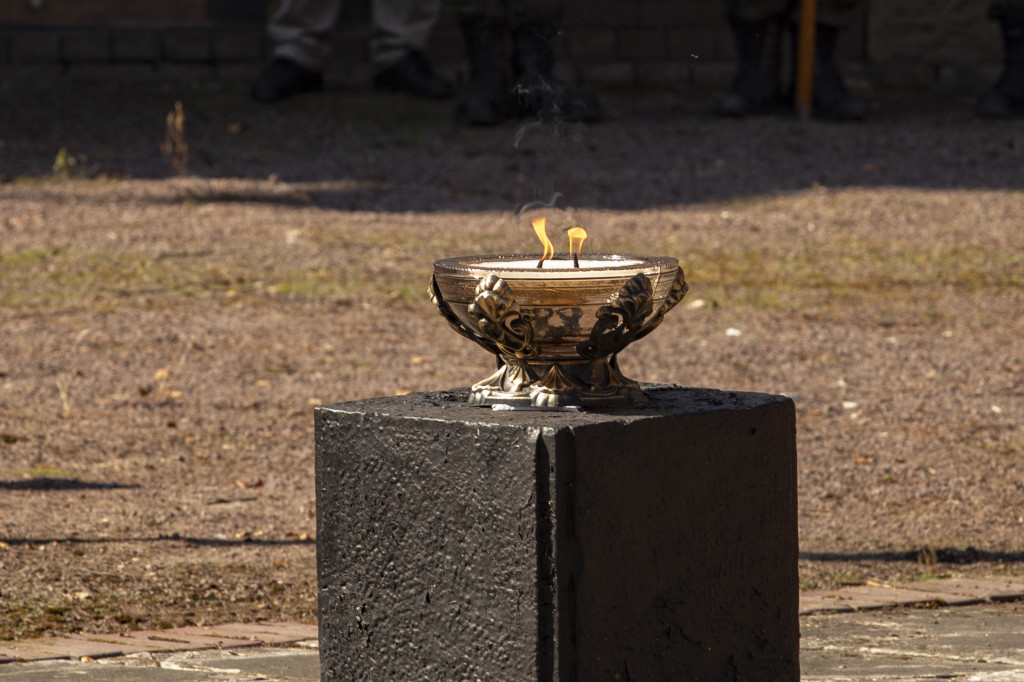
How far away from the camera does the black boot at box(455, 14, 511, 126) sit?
1125 cm

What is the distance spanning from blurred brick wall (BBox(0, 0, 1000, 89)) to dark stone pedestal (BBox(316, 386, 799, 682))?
10274 millimetres

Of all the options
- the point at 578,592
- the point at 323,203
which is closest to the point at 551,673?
the point at 578,592

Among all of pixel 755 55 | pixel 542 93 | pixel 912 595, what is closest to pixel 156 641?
pixel 542 93

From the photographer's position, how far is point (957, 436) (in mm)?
5629

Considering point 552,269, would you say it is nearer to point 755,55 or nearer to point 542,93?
point 542,93

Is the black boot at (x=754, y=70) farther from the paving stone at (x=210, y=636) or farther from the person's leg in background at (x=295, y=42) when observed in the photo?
the paving stone at (x=210, y=636)

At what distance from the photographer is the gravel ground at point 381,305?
453 centimetres

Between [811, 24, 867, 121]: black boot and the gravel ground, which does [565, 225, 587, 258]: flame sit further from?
[811, 24, 867, 121]: black boot

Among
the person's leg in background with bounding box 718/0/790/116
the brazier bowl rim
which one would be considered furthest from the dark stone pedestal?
the person's leg in background with bounding box 718/0/790/116

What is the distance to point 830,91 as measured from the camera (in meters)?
11.7

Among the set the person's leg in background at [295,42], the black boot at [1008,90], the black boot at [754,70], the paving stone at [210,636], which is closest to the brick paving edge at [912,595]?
the paving stone at [210,636]

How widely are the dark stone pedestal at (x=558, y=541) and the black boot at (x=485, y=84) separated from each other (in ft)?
28.9

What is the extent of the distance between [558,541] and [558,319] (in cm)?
38

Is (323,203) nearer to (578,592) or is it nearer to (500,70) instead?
(500,70)
